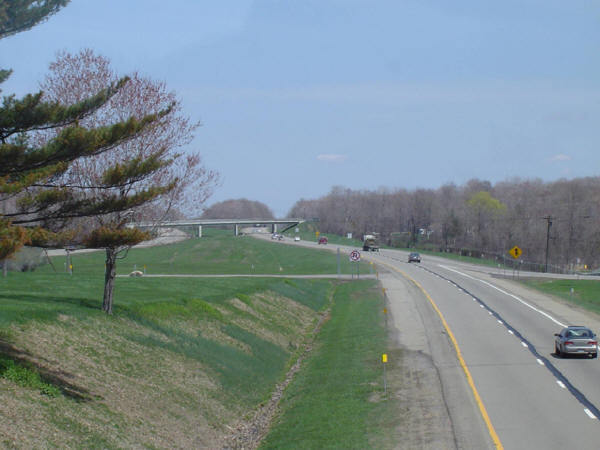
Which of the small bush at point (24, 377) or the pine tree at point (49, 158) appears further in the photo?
the small bush at point (24, 377)

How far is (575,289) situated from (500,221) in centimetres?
8018

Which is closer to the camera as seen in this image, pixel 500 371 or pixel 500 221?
pixel 500 371

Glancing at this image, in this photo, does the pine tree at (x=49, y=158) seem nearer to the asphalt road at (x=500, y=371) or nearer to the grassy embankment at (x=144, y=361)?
the grassy embankment at (x=144, y=361)

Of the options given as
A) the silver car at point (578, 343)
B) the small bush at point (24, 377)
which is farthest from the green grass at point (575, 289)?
the small bush at point (24, 377)

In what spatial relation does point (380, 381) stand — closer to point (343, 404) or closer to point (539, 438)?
point (343, 404)

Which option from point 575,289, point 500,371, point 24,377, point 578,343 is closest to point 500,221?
point 575,289

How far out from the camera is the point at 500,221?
457 feet

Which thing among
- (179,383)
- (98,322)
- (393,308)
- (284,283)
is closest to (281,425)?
(179,383)

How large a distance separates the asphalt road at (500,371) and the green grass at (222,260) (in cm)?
2988

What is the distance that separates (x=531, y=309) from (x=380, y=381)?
24.0 m

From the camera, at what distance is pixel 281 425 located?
67.4 feet

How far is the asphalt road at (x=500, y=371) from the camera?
1672 cm

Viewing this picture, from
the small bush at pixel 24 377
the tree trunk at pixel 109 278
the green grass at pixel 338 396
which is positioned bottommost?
the green grass at pixel 338 396

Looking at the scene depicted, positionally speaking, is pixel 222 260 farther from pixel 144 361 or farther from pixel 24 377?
pixel 24 377
